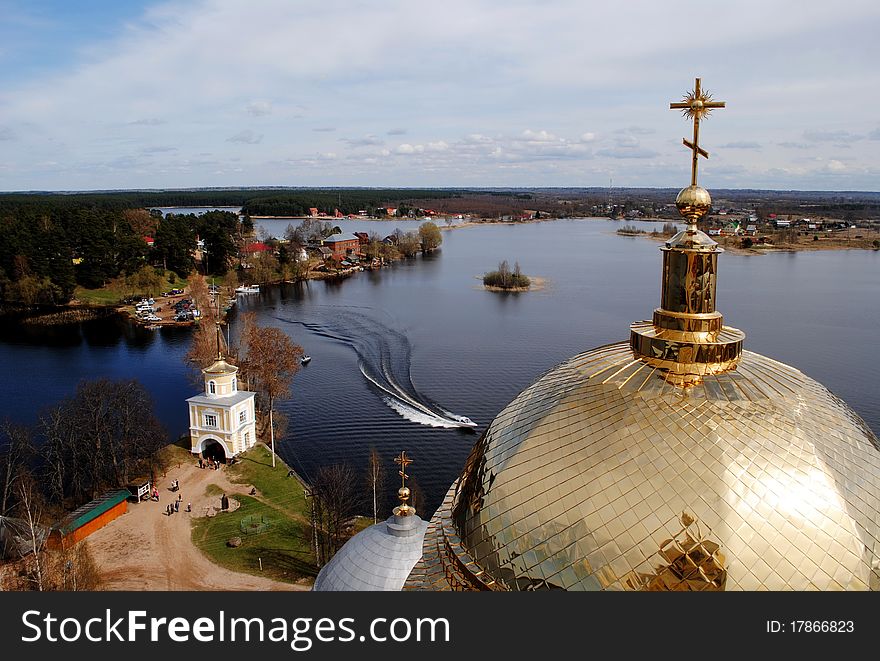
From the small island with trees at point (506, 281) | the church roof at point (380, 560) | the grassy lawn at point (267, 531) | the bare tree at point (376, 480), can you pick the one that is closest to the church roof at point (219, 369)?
the grassy lawn at point (267, 531)

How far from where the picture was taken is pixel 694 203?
4.89 meters

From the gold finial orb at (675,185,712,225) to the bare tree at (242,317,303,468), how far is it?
17.1 meters

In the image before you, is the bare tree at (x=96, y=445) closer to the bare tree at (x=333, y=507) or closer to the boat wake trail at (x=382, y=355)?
the bare tree at (x=333, y=507)

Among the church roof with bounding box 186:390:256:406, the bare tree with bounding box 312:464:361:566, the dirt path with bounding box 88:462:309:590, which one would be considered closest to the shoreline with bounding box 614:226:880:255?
the church roof with bounding box 186:390:256:406

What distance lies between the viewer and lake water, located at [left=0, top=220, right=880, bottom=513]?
21.3 metres

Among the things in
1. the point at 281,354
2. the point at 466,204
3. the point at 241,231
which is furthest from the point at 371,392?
the point at 466,204

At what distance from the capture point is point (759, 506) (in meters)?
3.98

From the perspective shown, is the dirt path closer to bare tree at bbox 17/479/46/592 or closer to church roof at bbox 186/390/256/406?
bare tree at bbox 17/479/46/592

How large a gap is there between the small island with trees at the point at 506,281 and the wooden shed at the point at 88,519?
33.1 metres

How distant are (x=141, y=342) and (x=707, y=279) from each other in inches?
1324

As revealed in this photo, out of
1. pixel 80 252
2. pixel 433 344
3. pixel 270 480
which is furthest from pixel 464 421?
pixel 80 252

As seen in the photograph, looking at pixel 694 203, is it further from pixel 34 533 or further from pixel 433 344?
pixel 433 344

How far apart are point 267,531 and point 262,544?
56 centimetres

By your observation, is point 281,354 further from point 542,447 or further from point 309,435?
point 542,447
